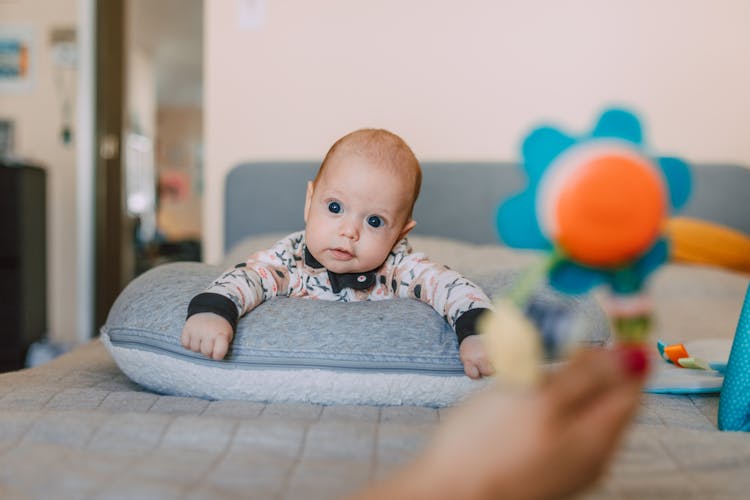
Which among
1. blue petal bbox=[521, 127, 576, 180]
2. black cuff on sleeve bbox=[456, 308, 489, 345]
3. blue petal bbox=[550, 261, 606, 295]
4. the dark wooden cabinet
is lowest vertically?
the dark wooden cabinet

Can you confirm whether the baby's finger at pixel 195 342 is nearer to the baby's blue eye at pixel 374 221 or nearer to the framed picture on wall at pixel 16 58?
the baby's blue eye at pixel 374 221

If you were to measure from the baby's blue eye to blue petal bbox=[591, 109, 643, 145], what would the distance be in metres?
0.59

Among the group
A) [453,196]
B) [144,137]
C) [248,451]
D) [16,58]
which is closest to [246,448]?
[248,451]

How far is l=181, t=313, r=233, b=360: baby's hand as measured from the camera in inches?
33.6

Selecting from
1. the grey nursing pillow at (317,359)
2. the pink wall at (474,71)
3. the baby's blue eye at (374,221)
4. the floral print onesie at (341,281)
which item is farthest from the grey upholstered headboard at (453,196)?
the grey nursing pillow at (317,359)

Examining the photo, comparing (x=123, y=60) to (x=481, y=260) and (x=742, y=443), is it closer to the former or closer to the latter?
(x=481, y=260)

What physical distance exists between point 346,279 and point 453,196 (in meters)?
1.18

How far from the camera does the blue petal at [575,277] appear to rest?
1.46 feet

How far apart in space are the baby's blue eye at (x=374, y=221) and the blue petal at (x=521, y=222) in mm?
552

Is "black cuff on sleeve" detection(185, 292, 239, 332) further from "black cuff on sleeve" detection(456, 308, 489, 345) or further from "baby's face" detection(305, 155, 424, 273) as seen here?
"black cuff on sleeve" detection(456, 308, 489, 345)

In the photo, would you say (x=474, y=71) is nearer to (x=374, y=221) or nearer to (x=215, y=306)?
(x=374, y=221)

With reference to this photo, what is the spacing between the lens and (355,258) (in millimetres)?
1044

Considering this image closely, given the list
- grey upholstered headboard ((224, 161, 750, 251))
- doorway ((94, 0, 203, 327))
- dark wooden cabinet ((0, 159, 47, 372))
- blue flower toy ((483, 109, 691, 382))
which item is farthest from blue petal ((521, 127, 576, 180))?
doorway ((94, 0, 203, 327))

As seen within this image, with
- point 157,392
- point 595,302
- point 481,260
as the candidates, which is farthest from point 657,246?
point 481,260
